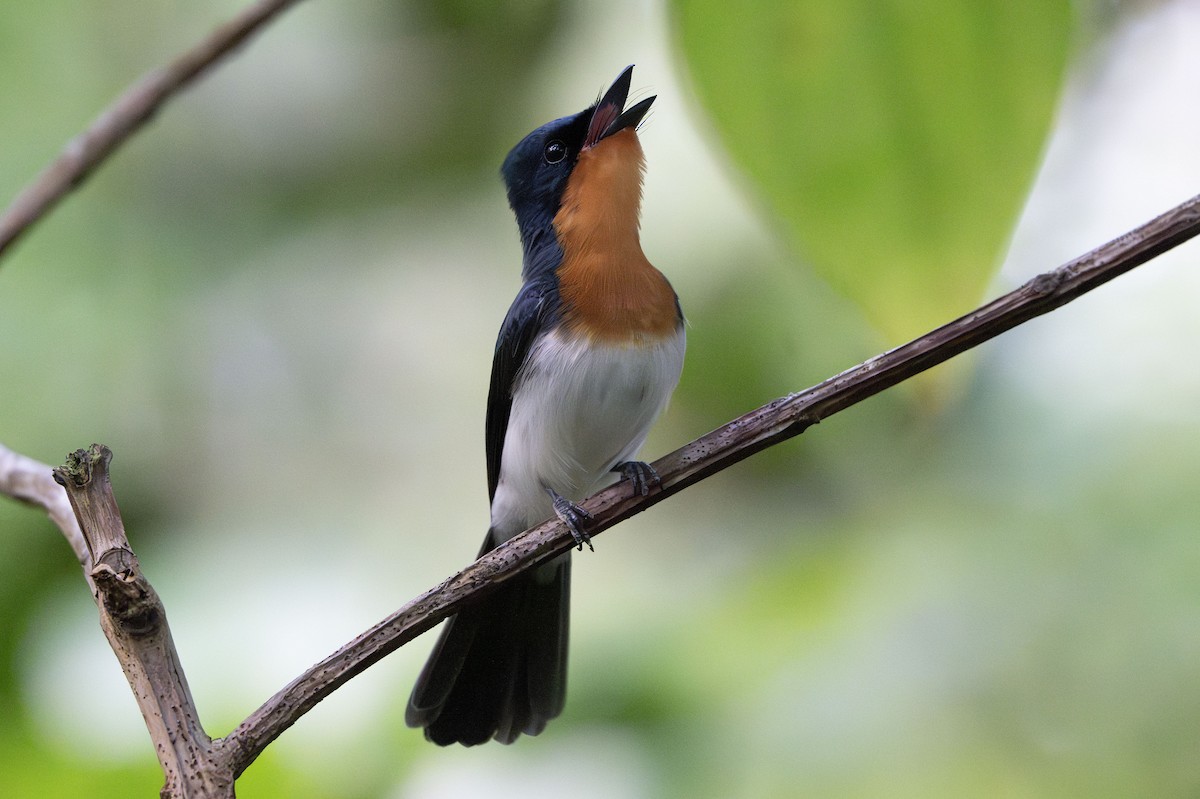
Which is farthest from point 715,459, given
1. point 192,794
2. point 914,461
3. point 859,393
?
point 914,461

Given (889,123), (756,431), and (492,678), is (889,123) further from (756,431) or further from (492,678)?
(492,678)

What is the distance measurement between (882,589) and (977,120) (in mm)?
1160

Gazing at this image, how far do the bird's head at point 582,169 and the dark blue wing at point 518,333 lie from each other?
0.11 m

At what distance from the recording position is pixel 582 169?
5.17ft

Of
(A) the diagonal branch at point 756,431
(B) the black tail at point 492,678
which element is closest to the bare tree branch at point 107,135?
(A) the diagonal branch at point 756,431

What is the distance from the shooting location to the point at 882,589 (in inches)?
64.2

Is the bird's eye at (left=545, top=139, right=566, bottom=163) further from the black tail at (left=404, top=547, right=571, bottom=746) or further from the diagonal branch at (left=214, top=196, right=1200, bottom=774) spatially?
the diagonal branch at (left=214, top=196, right=1200, bottom=774)

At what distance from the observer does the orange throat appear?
150 centimetres

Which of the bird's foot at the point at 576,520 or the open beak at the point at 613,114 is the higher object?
the open beak at the point at 613,114

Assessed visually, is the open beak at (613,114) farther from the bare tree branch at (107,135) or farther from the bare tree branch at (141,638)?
the bare tree branch at (141,638)

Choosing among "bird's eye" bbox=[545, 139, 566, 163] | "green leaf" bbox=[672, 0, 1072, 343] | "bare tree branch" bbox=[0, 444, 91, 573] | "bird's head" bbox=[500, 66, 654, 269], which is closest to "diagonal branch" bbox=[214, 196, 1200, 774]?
"green leaf" bbox=[672, 0, 1072, 343]

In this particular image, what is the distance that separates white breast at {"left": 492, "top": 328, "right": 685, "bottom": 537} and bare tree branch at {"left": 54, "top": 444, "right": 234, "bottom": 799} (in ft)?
2.57

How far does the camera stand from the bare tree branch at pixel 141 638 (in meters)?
0.75

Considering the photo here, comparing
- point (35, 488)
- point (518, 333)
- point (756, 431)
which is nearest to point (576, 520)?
point (756, 431)
